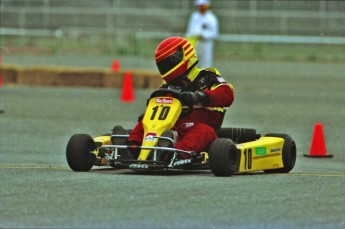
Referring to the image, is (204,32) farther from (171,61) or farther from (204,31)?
(171,61)

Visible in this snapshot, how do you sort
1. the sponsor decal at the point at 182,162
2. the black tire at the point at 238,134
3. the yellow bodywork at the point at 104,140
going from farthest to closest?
the black tire at the point at 238,134 < the yellow bodywork at the point at 104,140 < the sponsor decal at the point at 182,162

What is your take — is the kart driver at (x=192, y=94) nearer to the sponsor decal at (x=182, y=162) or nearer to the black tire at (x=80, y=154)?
the sponsor decal at (x=182, y=162)

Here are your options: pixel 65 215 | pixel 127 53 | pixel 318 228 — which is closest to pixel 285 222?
pixel 318 228

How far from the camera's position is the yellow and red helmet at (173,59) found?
11102 mm

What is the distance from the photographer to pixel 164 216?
7.95 m

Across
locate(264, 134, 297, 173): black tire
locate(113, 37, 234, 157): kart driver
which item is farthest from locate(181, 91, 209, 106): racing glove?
locate(264, 134, 297, 173): black tire

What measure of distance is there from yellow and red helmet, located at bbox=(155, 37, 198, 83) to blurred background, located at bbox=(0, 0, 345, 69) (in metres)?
29.1

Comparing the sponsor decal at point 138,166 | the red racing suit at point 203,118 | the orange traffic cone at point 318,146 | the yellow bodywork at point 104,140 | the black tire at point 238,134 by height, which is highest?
the red racing suit at point 203,118

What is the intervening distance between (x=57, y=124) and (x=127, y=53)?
80.6 ft

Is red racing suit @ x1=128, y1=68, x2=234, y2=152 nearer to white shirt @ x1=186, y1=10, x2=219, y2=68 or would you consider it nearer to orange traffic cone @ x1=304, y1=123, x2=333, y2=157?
orange traffic cone @ x1=304, y1=123, x2=333, y2=157

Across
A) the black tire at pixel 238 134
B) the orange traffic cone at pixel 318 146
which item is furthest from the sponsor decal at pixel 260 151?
the orange traffic cone at pixel 318 146

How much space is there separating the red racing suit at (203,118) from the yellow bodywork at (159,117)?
0.15 meters

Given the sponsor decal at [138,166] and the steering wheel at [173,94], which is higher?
the steering wheel at [173,94]

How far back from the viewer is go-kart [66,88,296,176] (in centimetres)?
1032
